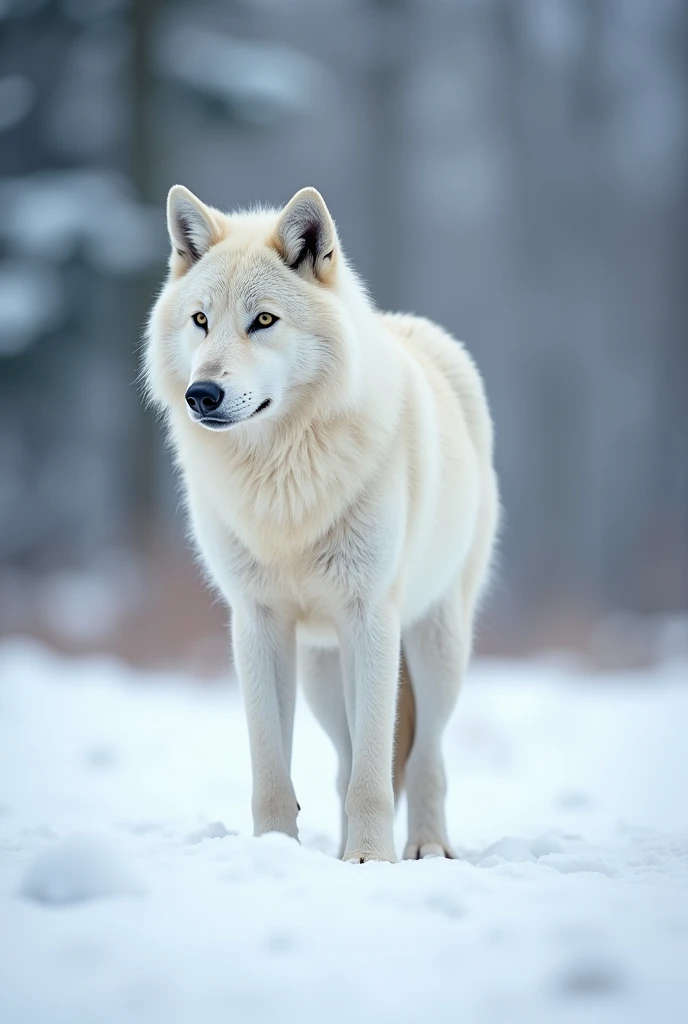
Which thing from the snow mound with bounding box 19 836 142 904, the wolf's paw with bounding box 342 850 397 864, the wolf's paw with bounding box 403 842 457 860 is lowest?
the wolf's paw with bounding box 403 842 457 860

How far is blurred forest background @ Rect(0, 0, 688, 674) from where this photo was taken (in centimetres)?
968

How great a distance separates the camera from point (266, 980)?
1.80 meters

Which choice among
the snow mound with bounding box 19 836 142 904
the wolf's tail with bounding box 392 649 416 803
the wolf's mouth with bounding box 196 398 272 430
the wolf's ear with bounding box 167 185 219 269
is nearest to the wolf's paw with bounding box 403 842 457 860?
the wolf's tail with bounding box 392 649 416 803

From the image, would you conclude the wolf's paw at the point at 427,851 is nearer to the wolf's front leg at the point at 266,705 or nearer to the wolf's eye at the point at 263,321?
the wolf's front leg at the point at 266,705

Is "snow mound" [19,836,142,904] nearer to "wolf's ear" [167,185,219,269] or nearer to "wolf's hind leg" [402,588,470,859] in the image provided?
"wolf's hind leg" [402,588,470,859]

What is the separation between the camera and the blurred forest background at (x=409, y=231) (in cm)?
968

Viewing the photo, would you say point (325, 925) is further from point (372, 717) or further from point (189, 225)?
point (189, 225)

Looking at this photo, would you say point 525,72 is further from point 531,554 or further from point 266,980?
point 266,980

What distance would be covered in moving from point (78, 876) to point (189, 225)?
2.06 m

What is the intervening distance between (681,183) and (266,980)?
15489 mm

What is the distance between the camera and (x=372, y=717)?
10.00 ft

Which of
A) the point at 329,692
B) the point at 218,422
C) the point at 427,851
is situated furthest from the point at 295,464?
the point at 427,851

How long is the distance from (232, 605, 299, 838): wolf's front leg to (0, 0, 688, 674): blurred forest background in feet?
20.4

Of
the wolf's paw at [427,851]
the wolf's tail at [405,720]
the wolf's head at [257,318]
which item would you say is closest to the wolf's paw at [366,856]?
the wolf's paw at [427,851]
